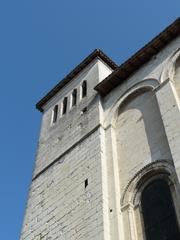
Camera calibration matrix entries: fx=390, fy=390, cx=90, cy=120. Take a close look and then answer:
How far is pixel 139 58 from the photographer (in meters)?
13.5

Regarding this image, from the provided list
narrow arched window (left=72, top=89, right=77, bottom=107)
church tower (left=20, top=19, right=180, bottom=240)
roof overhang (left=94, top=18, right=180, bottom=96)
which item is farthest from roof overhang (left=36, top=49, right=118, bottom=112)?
roof overhang (left=94, top=18, right=180, bottom=96)

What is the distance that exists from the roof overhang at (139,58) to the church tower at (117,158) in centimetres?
3

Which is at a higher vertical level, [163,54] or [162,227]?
[163,54]

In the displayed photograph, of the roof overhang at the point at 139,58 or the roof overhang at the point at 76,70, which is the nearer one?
the roof overhang at the point at 139,58

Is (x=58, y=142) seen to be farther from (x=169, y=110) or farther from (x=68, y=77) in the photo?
(x=169, y=110)

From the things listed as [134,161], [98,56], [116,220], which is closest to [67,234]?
[116,220]

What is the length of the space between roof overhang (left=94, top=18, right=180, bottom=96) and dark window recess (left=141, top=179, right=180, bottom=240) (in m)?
5.20

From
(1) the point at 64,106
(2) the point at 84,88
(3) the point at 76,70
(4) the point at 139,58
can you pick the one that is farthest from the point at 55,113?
(4) the point at 139,58

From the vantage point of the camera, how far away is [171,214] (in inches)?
334

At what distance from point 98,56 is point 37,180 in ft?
20.0

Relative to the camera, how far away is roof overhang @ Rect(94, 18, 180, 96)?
1309 centimetres

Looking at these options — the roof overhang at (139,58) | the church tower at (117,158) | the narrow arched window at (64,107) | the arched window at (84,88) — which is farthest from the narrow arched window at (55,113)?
the roof overhang at (139,58)

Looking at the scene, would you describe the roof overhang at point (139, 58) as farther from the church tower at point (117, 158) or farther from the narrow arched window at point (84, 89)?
the narrow arched window at point (84, 89)

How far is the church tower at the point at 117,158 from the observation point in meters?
9.16
